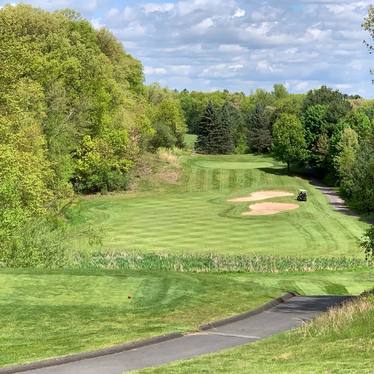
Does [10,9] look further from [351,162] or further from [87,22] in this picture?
[351,162]

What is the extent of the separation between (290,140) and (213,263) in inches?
2484

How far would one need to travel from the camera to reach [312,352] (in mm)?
12656

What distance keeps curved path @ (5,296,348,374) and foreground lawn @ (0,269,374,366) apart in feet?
1.96

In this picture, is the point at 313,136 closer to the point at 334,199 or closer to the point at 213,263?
the point at 334,199

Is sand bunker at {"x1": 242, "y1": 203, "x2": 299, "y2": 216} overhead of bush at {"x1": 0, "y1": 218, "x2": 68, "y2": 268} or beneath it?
beneath

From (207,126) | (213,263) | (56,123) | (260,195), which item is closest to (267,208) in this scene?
(260,195)

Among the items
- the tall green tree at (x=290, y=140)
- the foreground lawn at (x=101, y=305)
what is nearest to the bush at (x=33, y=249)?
the foreground lawn at (x=101, y=305)

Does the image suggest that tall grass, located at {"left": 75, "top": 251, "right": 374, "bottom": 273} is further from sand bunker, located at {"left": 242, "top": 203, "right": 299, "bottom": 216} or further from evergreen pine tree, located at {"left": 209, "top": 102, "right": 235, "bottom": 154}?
evergreen pine tree, located at {"left": 209, "top": 102, "right": 235, "bottom": 154}

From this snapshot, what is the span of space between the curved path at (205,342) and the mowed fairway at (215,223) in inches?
913

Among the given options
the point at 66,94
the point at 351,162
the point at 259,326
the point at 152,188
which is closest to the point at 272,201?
the point at 351,162

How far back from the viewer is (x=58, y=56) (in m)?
60.0

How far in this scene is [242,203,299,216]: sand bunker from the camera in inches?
2520

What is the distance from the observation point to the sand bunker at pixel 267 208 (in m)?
64.0

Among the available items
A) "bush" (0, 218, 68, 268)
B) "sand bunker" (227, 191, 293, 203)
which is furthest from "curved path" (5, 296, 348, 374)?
"sand bunker" (227, 191, 293, 203)
